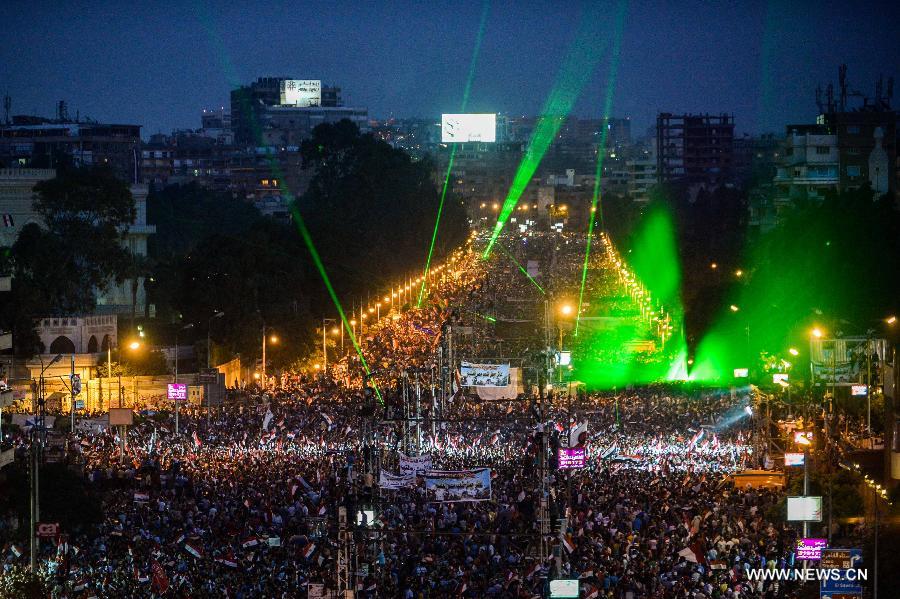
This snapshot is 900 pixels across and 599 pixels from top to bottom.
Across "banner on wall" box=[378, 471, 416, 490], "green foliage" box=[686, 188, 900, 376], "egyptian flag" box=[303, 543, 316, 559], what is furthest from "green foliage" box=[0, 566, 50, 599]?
"green foliage" box=[686, 188, 900, 376]

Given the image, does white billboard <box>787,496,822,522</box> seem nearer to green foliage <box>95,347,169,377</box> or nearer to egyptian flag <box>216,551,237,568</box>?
egyptian flag <box>216,551,237,568</box>

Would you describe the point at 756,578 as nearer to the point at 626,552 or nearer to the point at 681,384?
the point at 626,552

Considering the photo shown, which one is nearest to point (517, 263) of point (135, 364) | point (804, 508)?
point (135, 364)

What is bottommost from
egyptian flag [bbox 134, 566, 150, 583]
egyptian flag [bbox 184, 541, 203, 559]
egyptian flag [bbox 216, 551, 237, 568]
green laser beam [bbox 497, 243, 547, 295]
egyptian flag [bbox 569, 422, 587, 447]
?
egyptian flag [bbox 134, 566, 150, 583]

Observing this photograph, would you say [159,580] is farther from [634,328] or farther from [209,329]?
[634,328]

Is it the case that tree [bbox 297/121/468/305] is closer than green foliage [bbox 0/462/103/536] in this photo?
No

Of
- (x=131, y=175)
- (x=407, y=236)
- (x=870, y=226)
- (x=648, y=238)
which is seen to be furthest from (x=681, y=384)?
(x=131, y=175)
